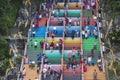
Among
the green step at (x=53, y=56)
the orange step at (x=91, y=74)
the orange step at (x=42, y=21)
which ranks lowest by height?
the orange step at (x=91, y=74)

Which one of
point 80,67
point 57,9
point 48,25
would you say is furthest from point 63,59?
point 57,9

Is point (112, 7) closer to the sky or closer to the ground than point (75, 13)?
closer to the sky

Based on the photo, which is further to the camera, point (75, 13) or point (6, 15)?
point (75, 13)

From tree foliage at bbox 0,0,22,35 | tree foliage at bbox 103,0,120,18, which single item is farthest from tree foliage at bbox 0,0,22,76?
tree foliage at bbox 103,0,120,18

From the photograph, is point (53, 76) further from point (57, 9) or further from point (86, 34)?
point (57, 9)

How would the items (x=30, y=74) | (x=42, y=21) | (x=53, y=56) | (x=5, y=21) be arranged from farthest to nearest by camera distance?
1. (x=42, y=21)
2. (x=5, y=21)
3. (x=53, y=56)
4. (x=30, y=74)

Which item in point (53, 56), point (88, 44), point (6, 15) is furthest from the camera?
point (6, 15)

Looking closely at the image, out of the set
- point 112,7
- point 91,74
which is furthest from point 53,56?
point 112,7

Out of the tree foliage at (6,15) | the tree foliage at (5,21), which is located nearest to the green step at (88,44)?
the tree foliage at (5,21)

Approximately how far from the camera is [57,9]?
6369cm

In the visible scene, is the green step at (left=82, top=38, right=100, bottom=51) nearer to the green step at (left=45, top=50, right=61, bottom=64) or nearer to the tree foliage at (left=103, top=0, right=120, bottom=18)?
the green step at (left=45, top=50, right=61, bottom=64)

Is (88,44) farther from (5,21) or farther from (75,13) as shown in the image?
(5,21)

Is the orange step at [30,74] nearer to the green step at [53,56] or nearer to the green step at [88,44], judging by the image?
the green step at [53,56]

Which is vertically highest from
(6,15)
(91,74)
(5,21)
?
(6,15)
